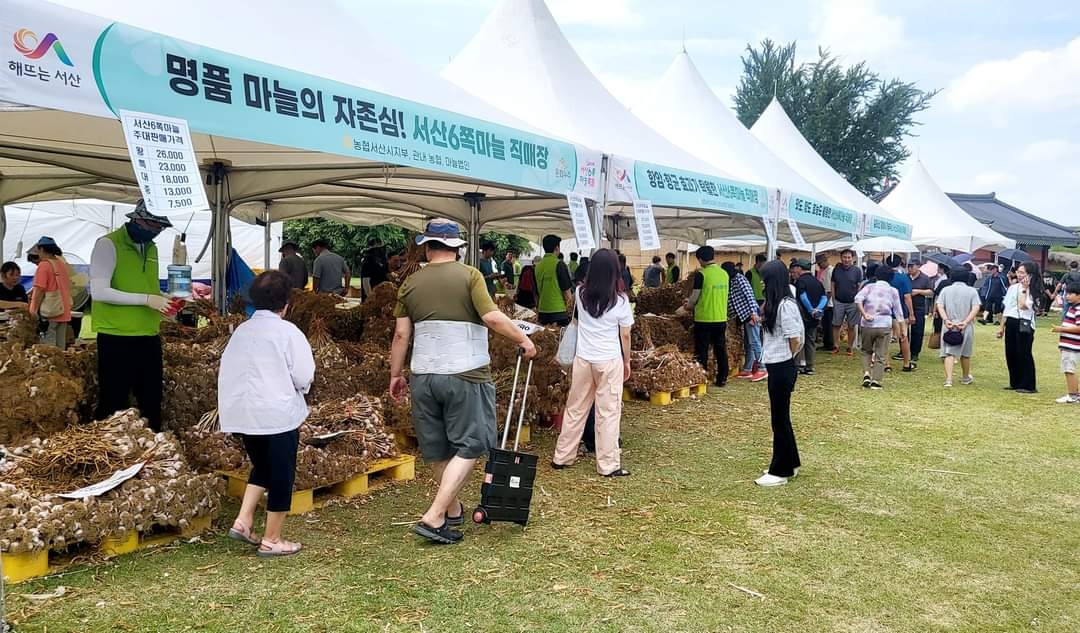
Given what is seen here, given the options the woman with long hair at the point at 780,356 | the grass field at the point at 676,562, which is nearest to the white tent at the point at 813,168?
the grass field at the point at 676,562

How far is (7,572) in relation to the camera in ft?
11.9

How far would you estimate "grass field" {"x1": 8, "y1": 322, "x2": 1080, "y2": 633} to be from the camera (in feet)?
11.5

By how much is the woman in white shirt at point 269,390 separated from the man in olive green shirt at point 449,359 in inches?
22.3

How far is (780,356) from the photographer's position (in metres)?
5.63

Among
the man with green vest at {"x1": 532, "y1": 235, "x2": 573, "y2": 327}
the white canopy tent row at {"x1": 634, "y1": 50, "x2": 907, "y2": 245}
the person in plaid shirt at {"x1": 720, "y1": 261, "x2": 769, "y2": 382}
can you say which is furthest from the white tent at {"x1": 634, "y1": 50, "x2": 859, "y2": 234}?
the man with green vest at {"x1": 532, "y1": 235, "x2": 573, "y2": 327}

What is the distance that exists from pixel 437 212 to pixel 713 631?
11.5 metres

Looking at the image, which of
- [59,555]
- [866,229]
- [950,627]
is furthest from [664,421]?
[866,229]

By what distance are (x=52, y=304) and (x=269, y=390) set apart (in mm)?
6110

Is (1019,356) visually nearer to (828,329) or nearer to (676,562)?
(828,329)

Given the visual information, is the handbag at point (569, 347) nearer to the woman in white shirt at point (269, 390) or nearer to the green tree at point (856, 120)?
the woman in white shirt at point (269, 390)

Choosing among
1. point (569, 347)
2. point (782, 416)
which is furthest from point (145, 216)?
point (782, 416)

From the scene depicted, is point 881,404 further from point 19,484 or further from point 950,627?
point 19,484

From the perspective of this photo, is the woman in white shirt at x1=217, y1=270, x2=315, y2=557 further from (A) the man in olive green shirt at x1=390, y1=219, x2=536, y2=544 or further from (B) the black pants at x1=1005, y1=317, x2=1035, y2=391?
(B) the black pants at x1=1005, y1=317, x2=1035, y2=391

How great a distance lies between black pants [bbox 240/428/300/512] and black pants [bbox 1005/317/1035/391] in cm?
951
